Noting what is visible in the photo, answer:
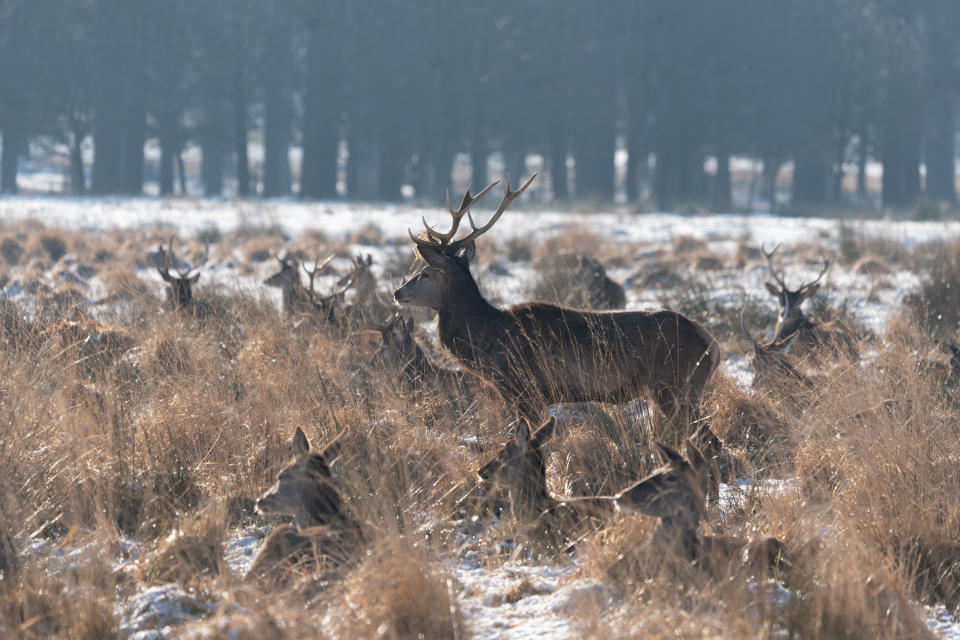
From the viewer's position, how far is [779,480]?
5.64m

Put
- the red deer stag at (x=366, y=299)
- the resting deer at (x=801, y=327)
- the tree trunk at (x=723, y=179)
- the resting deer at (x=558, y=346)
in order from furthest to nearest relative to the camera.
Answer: the tree trunk at (x=723, y=179) < the red deer stag at (x=366, y=299) < the resting deer at (x=801, y=327) < the resting deer at (x=558, y=346)

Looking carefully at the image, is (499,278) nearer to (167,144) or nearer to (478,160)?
(478,160)

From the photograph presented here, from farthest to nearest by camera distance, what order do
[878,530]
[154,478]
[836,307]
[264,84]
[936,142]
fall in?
[936,142], [264,84], [836,307], [154,478], [878,530]

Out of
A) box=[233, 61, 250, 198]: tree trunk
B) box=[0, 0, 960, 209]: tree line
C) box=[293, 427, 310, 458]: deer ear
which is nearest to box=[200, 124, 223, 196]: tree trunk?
box=[0, 0, 960, 209]: tree line

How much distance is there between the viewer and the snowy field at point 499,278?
4055mm

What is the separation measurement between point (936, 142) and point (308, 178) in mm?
30325

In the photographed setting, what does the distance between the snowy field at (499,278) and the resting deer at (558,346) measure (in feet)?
2.65

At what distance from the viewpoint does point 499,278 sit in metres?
15.6

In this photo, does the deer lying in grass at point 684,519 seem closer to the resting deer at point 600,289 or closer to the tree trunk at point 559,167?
the resting deer at point 600,289

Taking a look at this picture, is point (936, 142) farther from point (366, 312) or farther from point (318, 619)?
point (318, 619)

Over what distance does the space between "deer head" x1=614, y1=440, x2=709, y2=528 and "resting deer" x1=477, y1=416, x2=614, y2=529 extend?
0.62 meters

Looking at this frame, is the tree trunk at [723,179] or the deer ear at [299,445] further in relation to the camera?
the tree trunk at [723,179]

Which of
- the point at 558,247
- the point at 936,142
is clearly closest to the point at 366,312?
the point at 558,247

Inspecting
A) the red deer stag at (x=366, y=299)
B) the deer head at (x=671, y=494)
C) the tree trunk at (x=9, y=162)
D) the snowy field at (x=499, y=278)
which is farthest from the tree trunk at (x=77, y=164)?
the deer head at (x=671, y=494)
